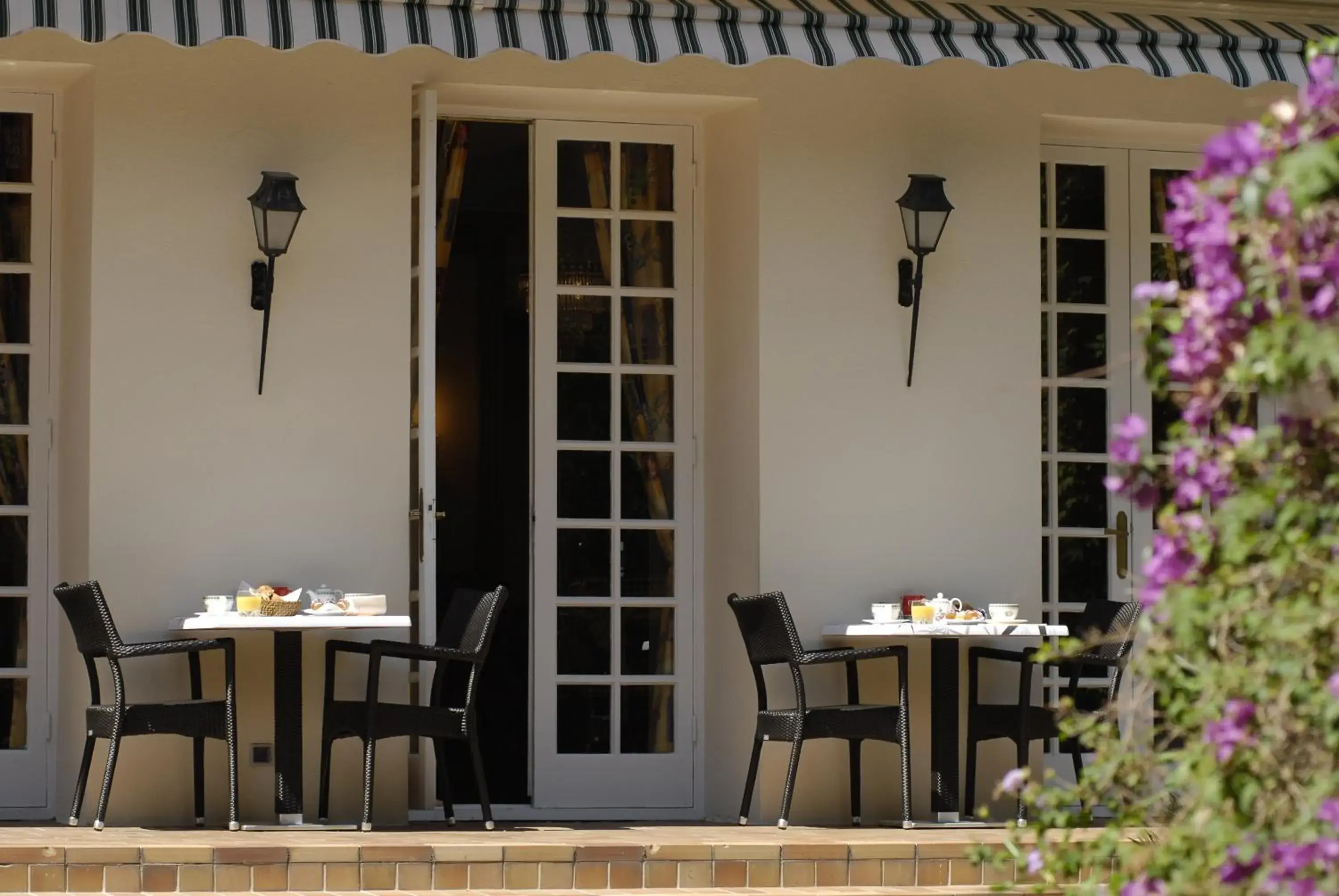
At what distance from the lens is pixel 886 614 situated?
800 centimetres

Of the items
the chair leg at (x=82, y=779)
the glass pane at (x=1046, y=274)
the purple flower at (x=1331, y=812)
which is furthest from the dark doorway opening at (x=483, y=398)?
the purple flower at (x=1331, y=812)

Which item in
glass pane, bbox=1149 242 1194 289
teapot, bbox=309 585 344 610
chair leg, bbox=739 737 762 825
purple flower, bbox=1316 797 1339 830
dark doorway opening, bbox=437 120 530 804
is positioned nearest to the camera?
purple flower, bbox=1316 797 1339 830

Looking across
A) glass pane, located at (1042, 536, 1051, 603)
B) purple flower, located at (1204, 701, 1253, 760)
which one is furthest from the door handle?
purple flower, located at (1204, 701, 1253, 760)

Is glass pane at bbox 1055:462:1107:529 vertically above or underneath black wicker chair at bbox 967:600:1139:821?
above

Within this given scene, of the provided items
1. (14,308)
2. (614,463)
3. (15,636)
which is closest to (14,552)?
(15,636)

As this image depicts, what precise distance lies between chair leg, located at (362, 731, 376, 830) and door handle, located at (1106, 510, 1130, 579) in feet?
11.8

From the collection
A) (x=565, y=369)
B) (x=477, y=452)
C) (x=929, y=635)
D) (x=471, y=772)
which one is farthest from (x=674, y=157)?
(x=477, y=452)

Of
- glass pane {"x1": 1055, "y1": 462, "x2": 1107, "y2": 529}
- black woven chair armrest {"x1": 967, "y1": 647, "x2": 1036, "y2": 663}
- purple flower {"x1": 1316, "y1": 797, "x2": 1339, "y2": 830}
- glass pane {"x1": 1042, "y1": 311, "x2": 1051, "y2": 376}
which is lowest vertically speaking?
black woven chair armrest {"x1": 967, "y1": 647, "x2": 1036, "y2": 663}

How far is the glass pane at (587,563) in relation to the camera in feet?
28.2

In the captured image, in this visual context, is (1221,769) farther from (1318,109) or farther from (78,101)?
(78,101)

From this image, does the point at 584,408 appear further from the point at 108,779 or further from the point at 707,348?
the point at 108,779

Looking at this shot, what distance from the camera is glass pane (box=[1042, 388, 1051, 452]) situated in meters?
9.03

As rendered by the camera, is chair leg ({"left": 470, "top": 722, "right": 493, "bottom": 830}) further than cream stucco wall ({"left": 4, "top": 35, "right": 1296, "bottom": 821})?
No

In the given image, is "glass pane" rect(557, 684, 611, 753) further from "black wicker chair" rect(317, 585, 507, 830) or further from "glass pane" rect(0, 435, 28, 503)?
"glass pane" rect(0, 435, 28, 503)
